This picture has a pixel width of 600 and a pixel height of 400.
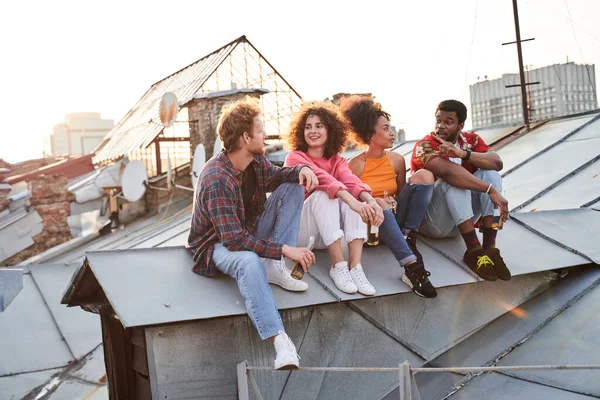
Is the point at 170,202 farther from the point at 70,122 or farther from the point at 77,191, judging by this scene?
the point at 70,122

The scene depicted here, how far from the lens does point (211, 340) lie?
12.1 feet

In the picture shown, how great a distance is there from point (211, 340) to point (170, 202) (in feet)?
35.0

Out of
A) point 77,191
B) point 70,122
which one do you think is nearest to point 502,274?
point 77,191

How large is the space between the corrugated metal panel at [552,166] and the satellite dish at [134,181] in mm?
9285

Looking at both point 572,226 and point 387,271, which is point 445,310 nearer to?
point 387,271

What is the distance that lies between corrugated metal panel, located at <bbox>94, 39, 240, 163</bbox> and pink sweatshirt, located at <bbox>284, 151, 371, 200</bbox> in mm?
10409

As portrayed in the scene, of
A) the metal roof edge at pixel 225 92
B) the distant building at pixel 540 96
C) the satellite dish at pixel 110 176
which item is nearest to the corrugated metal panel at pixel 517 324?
the metal roof edge at pixel 225 92

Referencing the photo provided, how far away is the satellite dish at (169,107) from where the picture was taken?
13562 mm

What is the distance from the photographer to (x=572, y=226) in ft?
17.5

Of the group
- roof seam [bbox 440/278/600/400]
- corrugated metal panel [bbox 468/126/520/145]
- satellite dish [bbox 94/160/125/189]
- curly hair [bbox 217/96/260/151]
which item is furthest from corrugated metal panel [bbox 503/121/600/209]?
satellite dish [bbox 94/160/125/189]

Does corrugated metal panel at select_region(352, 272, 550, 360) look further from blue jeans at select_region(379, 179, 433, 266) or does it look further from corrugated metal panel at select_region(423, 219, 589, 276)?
blue jeans at select_region(379, 179, 433, 266)

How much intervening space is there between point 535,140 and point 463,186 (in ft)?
14.3

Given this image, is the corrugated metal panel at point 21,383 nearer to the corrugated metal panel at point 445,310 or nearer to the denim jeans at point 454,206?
the corrugated metal panel at point 445,310

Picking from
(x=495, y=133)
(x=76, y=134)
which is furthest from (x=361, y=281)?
(x=76, y=134)
